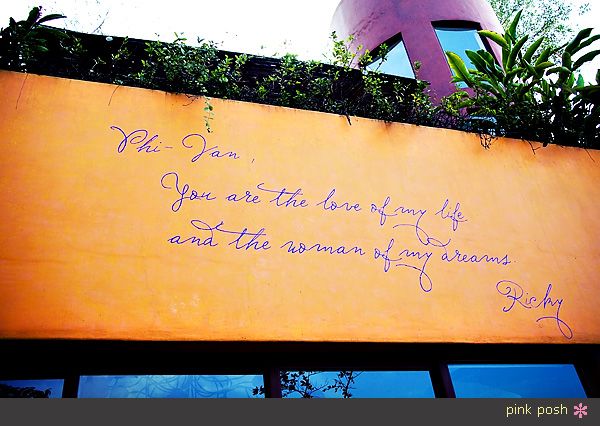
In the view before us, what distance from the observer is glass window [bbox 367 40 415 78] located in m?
7.61

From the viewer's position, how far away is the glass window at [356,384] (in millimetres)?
3189

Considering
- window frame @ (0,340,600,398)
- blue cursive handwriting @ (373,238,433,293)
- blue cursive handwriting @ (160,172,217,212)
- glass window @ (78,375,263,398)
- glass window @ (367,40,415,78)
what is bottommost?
glass window @ (78,375,263,398)

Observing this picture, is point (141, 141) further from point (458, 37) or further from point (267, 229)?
point (458, 37)

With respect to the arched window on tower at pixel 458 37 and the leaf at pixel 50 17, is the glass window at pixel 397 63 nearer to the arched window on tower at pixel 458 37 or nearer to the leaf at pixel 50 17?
the arched window on tower at pixel 458 37

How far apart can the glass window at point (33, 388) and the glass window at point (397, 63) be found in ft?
21.5

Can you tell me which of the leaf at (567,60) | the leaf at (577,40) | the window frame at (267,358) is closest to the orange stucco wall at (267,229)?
the window frame at (267,358)

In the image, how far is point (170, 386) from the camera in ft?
9.69

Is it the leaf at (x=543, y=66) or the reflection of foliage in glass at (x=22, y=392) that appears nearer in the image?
the reflection of foliage in glass at (x=22, y=392)

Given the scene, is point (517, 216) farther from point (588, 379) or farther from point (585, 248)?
point (588, 379)

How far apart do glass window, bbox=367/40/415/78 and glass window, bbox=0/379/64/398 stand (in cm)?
655

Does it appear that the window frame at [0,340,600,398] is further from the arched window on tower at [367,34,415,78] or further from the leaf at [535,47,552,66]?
the arched window on tower at [367,34,415,78]

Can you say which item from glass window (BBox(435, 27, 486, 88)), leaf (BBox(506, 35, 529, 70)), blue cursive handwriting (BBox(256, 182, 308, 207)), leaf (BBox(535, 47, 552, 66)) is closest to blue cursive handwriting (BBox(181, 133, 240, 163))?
blue cursive handwriting (BBox(256, 182, 308, 207))

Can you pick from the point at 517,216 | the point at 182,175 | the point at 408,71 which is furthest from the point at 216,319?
the point at 408,71
